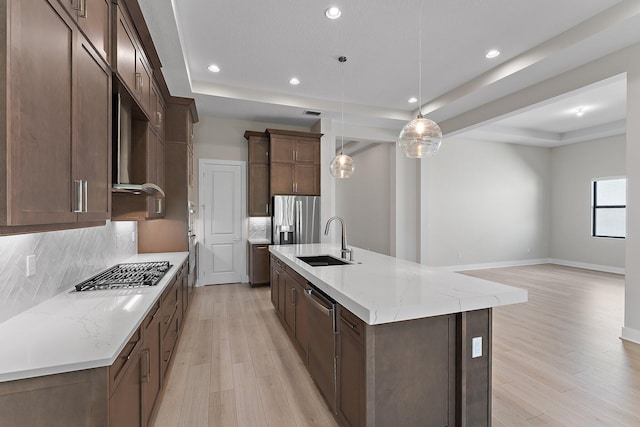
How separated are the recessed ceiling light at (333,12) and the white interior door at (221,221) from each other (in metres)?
3.25

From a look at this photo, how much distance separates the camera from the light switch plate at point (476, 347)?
1696 millimetres

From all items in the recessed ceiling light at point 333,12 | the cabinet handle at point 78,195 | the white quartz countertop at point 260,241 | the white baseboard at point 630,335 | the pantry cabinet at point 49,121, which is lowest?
the white baseboard at point 630,335

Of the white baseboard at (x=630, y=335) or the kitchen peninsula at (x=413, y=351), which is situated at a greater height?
the kitchen peninsula at (x=413, y=351)

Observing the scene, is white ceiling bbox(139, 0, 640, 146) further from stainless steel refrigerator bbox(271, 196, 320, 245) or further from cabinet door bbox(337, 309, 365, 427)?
cabinet door bbox(337, 309, 365, 427)

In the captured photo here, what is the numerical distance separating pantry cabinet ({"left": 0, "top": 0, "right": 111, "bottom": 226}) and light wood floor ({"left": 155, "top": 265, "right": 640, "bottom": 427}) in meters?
1.57

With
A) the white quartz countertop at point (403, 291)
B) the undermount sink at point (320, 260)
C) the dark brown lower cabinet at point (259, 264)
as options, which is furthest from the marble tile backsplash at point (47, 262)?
the dark brown lower cabinet at point (259, 264)

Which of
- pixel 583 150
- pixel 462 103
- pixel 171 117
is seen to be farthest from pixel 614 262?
pixel 171 117

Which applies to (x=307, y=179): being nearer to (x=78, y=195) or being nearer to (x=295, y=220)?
(x=295, y=220)

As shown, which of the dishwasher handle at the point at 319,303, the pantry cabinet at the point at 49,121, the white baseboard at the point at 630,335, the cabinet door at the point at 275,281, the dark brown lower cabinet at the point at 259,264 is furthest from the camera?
the dark brown lower cabinet at the point at 259,264

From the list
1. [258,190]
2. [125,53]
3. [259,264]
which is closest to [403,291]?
[125,53]

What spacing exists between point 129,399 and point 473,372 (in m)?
1.80

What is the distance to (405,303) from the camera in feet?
4.93

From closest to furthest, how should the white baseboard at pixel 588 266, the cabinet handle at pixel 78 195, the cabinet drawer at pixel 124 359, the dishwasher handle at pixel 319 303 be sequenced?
the cabinet drawer at pixel 124 359 < the cabinet handle at pixel 78 195 < the dishwasher handle at pixel 319 303 < the white baseboard at pixel 588 266

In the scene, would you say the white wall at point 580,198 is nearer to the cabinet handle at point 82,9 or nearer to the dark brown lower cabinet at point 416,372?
the dark brown lower cabinet at point 416,372
